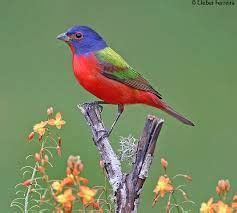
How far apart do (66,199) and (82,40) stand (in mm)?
1812

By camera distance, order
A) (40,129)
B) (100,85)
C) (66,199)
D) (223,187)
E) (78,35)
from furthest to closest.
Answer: (78,35) → (100,85) → (40,129) → (223,187) → (66,199)

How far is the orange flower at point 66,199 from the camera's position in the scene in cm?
395

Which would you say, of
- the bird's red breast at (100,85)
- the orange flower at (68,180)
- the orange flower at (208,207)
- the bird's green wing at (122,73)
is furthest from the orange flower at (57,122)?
the bird's green wing at (122,73)

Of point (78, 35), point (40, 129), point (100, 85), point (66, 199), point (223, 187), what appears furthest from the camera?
point (78, 35)

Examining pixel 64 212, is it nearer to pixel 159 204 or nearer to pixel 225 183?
pixel 225 183

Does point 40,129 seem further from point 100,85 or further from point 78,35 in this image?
point 78,35

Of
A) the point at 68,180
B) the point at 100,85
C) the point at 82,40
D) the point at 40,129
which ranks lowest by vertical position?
the point at 68,180

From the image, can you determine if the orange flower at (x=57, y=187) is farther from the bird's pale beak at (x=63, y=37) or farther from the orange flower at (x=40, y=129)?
the bird's pale beak at (x=63, y=37)

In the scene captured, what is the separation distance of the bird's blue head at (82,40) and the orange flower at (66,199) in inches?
68.6

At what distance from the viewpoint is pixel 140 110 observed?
998 cm

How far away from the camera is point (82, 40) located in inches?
222

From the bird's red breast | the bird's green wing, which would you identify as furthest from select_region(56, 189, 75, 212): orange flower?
the bird's green wing

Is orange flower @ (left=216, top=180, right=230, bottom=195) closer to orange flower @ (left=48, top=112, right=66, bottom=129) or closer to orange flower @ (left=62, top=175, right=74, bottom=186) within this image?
orange flower @ (left=62, top=175, right=74, bottom=186)

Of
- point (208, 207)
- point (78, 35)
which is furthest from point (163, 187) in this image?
point (78, 35)
